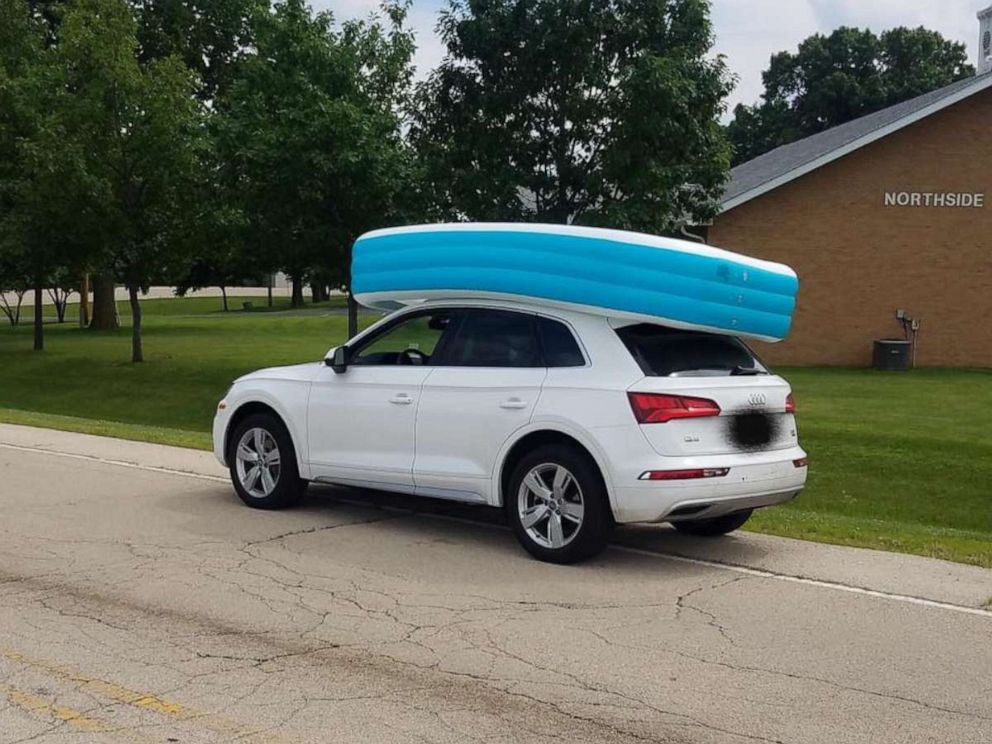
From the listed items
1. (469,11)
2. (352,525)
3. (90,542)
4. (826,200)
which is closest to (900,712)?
(352,525)

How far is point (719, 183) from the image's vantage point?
62.6 ft

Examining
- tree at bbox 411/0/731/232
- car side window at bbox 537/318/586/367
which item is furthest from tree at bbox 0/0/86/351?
car side window at bbox 537/318/586/367

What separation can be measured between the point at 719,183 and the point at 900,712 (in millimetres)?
14693

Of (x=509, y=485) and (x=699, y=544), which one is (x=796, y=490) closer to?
(x=699, y=544)

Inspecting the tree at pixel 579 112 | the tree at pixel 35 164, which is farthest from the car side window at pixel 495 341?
the tree at pixel 35 164

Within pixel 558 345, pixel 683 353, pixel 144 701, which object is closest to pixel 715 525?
pixel 683 353

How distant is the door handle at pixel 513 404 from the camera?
786 cm

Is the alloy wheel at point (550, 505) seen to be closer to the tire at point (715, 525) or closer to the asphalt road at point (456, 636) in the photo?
the asphalt road at point (456, 636)

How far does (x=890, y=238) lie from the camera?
1064 inches

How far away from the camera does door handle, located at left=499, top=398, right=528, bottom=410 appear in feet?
25.8

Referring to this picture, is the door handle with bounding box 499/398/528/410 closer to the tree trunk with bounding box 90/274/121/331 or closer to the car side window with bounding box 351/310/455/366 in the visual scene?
the car side window with bounding box 351/310/455/366

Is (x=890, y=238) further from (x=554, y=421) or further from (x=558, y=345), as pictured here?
(x=554, y=421)

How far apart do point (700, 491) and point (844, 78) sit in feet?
215

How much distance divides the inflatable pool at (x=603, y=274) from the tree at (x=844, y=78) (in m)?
60.7
